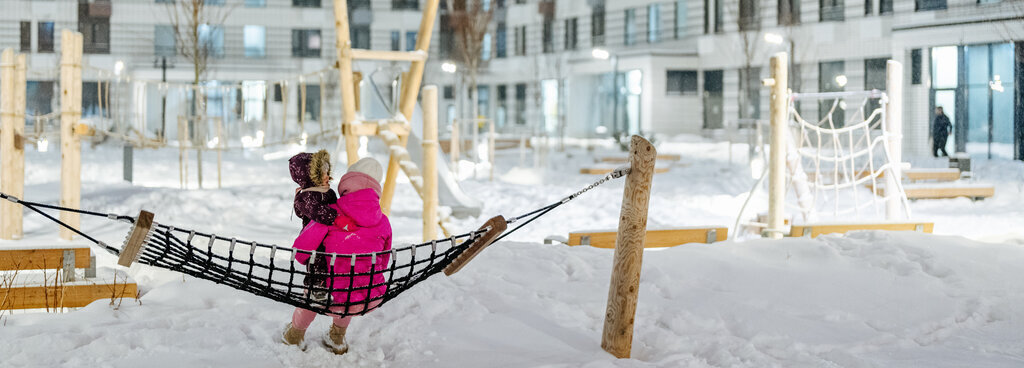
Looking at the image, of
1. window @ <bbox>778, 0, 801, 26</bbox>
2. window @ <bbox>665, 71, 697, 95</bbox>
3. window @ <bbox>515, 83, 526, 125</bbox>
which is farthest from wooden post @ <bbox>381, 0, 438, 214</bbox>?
window @ <bbox>515, 83, 526, 125</bbox>

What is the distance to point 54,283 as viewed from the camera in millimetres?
7078

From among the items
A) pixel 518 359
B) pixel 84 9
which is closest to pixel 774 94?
pixel 518 359

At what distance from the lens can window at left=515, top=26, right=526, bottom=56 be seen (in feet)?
155

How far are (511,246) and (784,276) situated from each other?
7.06 feet

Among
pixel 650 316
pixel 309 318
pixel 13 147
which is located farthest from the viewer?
pixel 13 147

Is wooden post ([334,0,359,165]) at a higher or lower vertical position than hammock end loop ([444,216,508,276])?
higher

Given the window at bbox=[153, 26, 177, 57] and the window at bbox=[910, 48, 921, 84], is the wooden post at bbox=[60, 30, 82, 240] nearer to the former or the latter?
the window at bbox=[910, 48, 921, 84]

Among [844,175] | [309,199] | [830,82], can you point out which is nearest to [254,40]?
[830,82]

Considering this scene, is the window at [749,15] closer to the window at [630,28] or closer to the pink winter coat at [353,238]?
the window at [630,28]

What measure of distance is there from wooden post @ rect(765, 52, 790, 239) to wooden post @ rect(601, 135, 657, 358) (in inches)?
209

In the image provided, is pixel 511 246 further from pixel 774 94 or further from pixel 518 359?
pixel 774 94

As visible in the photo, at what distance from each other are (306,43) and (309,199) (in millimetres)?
43286

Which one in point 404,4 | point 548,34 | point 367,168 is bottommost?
point 367,168

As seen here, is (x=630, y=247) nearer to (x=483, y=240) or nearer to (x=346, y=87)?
(x=483, y=240)
